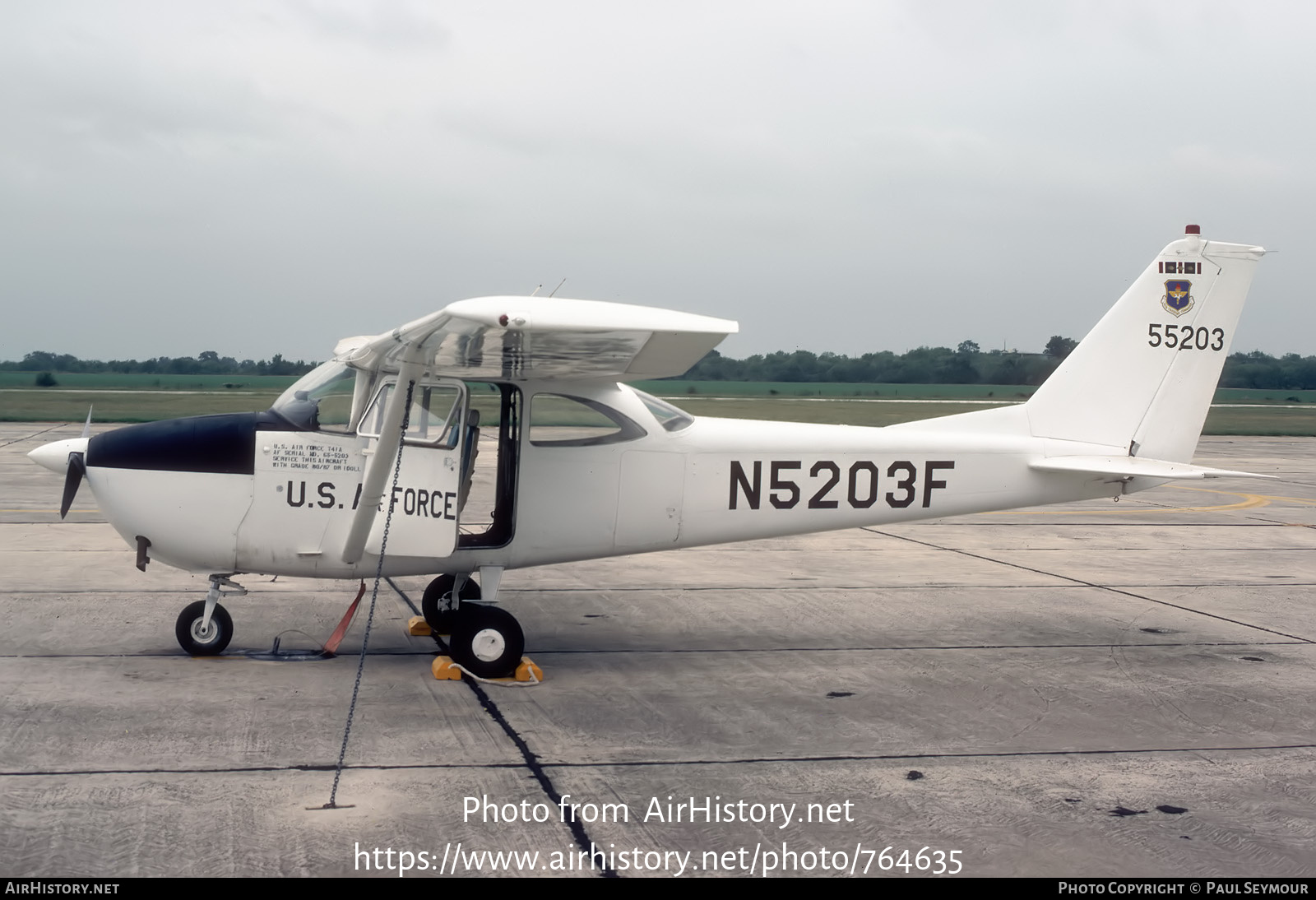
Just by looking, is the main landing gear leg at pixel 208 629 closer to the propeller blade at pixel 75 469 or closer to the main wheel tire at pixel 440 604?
the propeller blade at pixel 75 469

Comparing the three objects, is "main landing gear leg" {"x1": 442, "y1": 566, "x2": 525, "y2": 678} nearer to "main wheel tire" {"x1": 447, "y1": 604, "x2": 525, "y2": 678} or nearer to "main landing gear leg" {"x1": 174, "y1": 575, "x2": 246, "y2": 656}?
"main wheel tire" {"x1": 447, "y1": 604, "x2": 525, "y2": 678}

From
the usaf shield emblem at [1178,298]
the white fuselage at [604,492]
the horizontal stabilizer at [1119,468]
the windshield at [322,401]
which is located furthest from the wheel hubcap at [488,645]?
the usaf shield emblem at [1178,298]

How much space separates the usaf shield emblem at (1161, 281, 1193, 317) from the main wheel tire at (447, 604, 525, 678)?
17.2 feet

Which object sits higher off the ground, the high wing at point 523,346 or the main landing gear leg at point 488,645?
the high wing at point 523,346

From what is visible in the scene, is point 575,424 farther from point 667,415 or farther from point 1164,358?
point 1164,358

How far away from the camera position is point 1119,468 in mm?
8062

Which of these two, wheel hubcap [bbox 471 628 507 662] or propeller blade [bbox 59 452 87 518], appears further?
propeller blade [bbox 59 452 87 518]

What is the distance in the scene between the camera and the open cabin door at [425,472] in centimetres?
707

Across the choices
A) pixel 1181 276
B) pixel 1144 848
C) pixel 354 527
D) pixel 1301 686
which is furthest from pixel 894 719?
pixel 1181 276

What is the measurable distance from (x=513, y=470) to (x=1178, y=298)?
16.3 ft

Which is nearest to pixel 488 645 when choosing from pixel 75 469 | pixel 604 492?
pixel 604 492

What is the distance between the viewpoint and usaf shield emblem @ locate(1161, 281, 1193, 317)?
8336mm

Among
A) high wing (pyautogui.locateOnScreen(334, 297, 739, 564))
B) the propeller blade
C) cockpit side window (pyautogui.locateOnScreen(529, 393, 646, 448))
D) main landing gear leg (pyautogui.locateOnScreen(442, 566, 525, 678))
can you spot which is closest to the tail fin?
cockpit side window (pyautogui.locateOnScreen(529, 393, 646, 448))

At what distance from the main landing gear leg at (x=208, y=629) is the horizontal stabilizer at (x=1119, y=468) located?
5.54m
